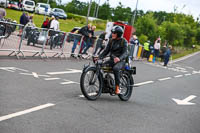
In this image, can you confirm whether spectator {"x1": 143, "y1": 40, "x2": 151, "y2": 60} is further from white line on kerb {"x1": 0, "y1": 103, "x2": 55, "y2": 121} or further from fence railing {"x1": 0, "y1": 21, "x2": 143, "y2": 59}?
white line on kerb {"x1": 0, "y1": 103, "x2": 55, "y2": 121}

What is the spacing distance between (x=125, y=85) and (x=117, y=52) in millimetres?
939

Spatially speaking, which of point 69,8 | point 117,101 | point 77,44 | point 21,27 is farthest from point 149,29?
point 69,8

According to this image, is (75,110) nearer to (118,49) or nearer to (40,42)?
(118,49)

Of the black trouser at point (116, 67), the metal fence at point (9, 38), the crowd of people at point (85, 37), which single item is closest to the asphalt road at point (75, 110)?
the black trouser at point (116, 67)

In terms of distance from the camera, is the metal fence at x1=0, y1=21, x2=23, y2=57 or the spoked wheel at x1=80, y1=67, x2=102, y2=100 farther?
the metal fence at x1=0, y1=21, x2=23, y2=57

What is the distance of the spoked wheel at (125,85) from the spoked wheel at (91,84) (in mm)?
825

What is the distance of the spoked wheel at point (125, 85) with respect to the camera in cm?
861

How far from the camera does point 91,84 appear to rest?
7816mm

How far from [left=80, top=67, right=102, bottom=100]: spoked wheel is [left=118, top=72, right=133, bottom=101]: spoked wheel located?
82cm

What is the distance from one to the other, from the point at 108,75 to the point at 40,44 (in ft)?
25.3

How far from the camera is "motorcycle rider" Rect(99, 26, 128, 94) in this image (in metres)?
7.99

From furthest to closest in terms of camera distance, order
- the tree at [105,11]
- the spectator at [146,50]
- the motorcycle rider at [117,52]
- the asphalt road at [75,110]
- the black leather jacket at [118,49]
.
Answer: the tree at [105,11]
the spectator at [146,50]
the black leather jacket at [118,49]
the motorcycle rider at [117,52]
the asphalt road at [75,110]

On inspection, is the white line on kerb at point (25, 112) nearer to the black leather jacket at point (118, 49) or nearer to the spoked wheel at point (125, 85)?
the black leather jacket at point (118, 49)

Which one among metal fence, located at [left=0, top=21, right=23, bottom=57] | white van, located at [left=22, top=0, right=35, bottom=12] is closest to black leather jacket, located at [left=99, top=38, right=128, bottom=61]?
metal fence, located at [left=0, top=21, right=23, bottom=57]
